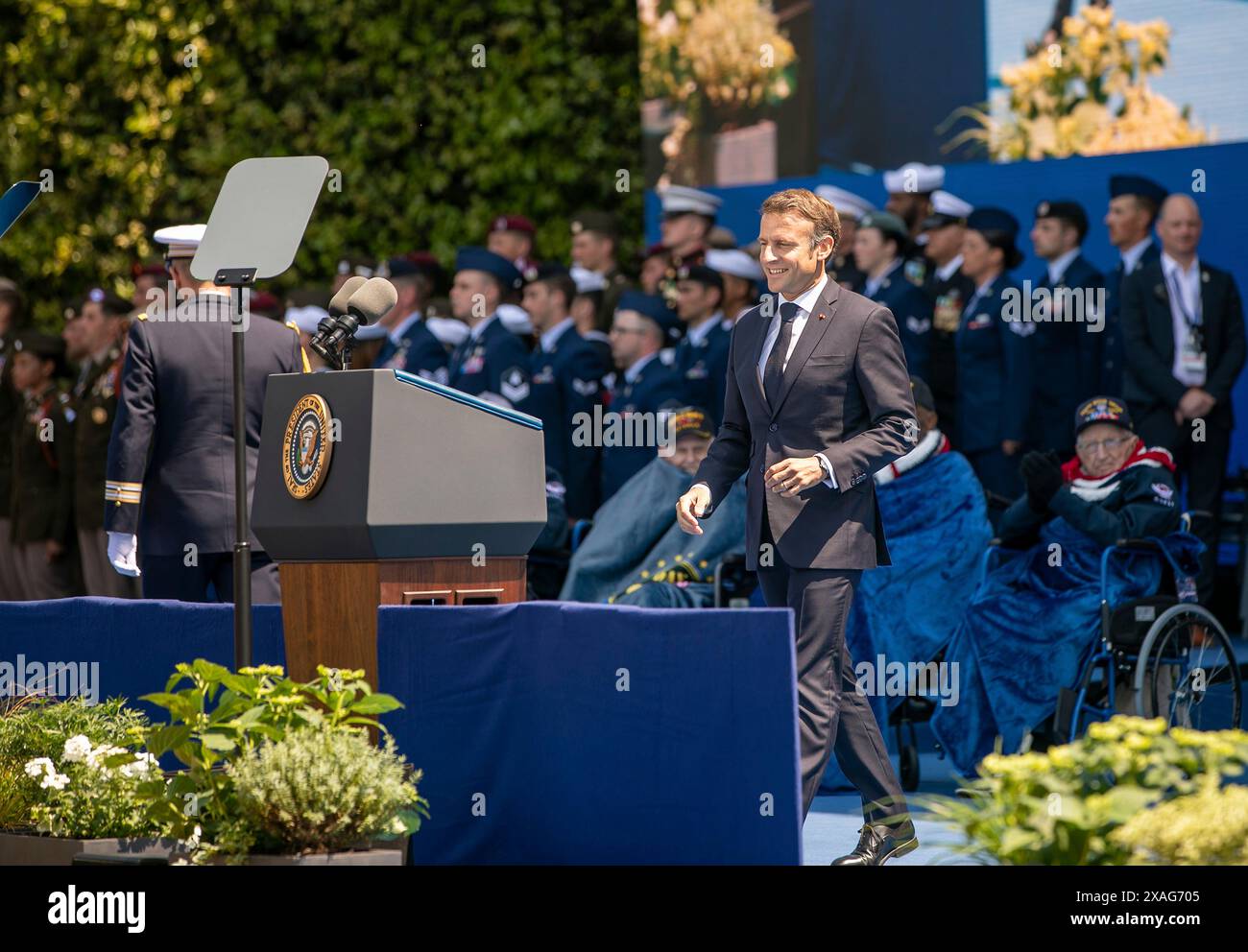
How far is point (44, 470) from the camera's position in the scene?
34.6 feet

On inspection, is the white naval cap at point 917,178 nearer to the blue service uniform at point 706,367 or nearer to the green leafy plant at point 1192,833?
the blue service uniform at point 706,367

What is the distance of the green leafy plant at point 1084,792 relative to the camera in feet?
10.8

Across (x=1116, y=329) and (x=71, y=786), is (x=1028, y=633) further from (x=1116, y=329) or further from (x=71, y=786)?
(x=71, y=786)

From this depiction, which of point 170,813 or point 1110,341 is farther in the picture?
point 1110,341

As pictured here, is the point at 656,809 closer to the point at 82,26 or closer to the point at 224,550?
the point at 224,550

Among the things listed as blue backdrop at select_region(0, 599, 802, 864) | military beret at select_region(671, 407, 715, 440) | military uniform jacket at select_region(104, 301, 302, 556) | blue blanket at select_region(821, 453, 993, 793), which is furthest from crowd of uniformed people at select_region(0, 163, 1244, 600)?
blue backdrop at select_region(0, 599, 802, 864)

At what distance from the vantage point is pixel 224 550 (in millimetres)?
5945

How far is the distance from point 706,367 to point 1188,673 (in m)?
3.09

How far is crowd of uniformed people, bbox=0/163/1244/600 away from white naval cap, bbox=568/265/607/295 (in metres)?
0.03
